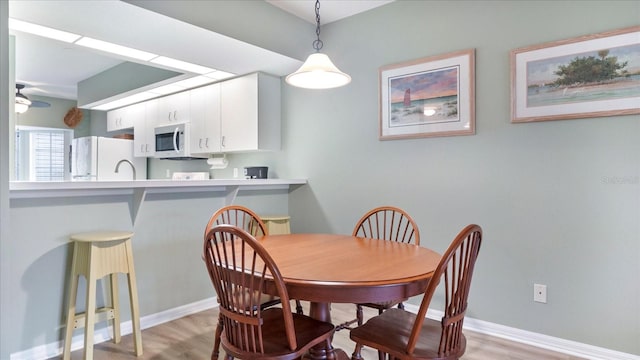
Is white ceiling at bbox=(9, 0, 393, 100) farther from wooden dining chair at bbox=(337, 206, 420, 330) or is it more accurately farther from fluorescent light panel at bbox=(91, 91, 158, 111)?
wooden dining chair at bbox=(337, 206, 420, 330)

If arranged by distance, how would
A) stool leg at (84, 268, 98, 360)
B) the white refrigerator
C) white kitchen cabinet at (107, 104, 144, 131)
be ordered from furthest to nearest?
white kitchen cabinet at (107, 104, 144, 131), the white refrigerator, stool leg at (84, 268, 98, 360)

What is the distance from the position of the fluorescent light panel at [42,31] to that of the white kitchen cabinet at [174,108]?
1.45 m

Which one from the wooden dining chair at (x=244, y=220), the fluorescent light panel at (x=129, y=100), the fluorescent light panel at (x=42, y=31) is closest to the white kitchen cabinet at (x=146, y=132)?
the fluorescent light panel at (x=129, y=100)

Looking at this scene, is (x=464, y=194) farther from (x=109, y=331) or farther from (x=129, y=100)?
(x=129, y=100)

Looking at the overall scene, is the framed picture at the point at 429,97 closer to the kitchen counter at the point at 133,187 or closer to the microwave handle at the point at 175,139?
the kitchen counter at the point at 133,187

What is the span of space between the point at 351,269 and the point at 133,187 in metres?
1.67

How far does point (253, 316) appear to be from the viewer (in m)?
1.37

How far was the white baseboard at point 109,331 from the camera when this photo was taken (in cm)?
213

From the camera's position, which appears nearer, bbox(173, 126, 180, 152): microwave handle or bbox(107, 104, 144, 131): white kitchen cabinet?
bbox(173, 126, 180, 152): microwave handle

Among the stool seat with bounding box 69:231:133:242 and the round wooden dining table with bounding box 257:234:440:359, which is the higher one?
the stool seat with bounding box 69:231:133:242

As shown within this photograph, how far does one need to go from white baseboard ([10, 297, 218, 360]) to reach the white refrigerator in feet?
8.39

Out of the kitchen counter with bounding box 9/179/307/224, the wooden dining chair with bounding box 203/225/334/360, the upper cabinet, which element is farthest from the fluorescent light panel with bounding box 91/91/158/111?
the wooden dining chair with bounding box 203/225/334/360

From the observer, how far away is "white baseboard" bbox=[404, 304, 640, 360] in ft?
7.23

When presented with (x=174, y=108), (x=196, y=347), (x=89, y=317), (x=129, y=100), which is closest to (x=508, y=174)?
(x=196, y=347)
